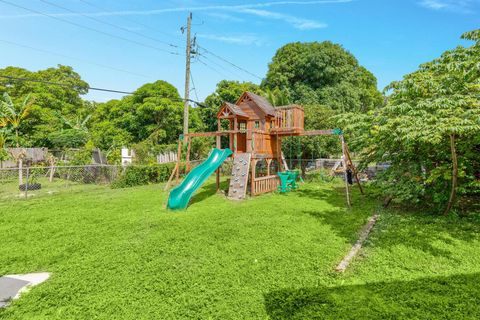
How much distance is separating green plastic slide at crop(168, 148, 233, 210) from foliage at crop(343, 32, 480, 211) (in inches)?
203

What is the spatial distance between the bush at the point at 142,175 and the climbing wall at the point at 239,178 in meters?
5.44

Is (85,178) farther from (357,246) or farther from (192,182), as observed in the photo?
(357,246)

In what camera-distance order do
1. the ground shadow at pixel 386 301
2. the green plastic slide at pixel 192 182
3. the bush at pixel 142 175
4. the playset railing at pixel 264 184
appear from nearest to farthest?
1. the ground shadow at pixel 386 301
2. the green plastic slide at pixel 192 182
3. the playset railing at pixel 264 184
4. the bush at pixel 142 175

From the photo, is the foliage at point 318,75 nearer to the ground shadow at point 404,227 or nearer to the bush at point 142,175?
the bush at point 142,175

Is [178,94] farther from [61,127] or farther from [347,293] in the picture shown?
[347,293]

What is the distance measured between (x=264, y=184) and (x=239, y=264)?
6.97 m

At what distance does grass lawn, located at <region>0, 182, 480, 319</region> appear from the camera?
312 cm

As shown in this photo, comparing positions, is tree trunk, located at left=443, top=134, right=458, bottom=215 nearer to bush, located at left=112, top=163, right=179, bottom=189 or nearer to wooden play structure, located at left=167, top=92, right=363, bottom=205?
wooden play structure, located at left=167, top=92, right=363, bottom=205

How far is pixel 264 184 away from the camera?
36.4ft

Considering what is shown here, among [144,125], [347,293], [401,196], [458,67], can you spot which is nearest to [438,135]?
[458,67]

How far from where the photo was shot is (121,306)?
315cm

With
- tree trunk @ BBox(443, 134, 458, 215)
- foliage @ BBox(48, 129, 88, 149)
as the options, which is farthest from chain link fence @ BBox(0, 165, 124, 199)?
tree trunk @ BBox(443, 134, 458, 215)

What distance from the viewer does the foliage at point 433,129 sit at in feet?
17.7

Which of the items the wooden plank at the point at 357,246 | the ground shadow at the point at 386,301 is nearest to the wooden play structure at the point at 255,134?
the wooden plank at the point at 357,246
